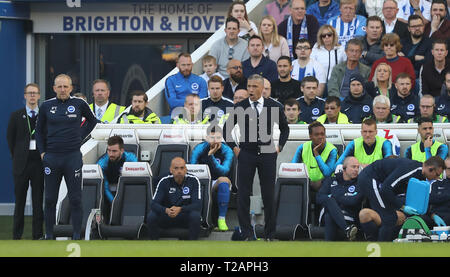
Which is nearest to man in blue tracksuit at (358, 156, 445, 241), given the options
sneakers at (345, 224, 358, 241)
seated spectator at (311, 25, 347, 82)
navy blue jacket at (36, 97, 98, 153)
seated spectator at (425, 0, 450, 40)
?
sneakers at (345, 224, 358, 241)

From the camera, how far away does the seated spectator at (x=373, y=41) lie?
49.4ft

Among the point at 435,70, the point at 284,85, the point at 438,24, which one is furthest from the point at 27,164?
the point at 438,24

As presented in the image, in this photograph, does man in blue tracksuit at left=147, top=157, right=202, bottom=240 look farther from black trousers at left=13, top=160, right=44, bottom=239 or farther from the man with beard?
black trousers at left=13, top=160, right=44, bottom=239

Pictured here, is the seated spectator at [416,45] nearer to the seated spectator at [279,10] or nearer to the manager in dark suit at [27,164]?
the seated spectator at [279,10]

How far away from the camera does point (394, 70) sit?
47.9ft

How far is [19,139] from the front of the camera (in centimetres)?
1384

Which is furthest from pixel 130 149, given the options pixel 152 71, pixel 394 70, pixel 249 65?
pixel 152 71

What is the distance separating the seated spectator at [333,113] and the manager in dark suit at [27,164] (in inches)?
149

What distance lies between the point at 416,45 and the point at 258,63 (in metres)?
2.36

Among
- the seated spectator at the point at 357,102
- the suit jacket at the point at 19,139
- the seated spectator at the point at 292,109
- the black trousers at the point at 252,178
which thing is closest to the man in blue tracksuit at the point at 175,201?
the black trousers at the point at 252,178

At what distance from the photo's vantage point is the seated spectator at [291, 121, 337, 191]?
12.7 meters

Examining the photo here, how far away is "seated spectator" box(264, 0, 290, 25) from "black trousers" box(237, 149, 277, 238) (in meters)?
6.06
